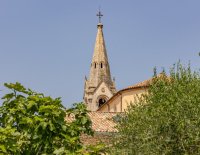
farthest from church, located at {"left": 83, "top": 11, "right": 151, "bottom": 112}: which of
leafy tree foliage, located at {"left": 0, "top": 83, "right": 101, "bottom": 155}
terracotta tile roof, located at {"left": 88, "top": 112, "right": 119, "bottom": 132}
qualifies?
leafy tree foliage, located at {"left": 0, "top": 83, "right": 101, "bottom": 155}

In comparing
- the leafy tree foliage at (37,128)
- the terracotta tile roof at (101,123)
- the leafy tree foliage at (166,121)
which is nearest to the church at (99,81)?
the terracotta tile roof at (101,123)

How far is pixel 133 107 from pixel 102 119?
51.7 ft

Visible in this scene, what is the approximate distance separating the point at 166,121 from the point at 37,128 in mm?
10920

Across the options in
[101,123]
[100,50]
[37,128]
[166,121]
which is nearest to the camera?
[37,128]

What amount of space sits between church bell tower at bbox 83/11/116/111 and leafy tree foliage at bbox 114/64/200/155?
5302 cm

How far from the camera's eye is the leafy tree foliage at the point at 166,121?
1828 cm

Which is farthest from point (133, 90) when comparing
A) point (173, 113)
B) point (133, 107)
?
point (173, 113)

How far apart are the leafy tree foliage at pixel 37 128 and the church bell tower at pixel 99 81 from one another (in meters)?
65.2

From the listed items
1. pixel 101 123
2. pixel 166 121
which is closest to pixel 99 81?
pixel 101 123

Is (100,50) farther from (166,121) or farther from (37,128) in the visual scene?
(37,128)

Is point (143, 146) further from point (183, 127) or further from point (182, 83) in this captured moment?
point (182, 83)

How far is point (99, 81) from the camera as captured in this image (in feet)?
259

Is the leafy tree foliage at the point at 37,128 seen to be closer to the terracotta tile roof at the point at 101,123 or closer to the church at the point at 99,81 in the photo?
the terracotta tile roof at the point at 101,123

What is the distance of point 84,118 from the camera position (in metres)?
9.77
